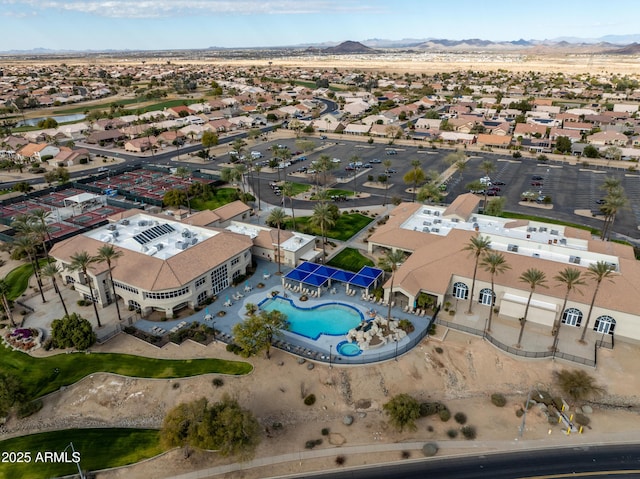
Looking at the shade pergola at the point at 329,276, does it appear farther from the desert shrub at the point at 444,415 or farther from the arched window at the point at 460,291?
the desert shrub at the point at 444,415

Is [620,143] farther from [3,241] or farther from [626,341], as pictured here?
[3,241]

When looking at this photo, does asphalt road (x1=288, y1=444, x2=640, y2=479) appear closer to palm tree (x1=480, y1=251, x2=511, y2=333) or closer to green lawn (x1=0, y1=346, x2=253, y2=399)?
palm tree (x1=480, y1=251, x2=511, y2=333)

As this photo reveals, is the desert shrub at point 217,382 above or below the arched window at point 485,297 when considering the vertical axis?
below

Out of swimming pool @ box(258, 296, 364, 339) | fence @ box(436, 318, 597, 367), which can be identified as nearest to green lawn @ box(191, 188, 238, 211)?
swimming pool @ box(258, 296, 364, 339)

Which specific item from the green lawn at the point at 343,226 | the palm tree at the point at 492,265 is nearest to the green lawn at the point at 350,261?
the green lawn at the point at 343,226

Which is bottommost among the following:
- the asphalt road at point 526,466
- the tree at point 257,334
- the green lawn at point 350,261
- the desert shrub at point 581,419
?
the asphalt road at point 526,466

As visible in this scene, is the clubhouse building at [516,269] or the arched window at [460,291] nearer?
the clubhouse building at [516,269]

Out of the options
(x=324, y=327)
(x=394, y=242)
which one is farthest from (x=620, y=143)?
(x=324, y=327)
